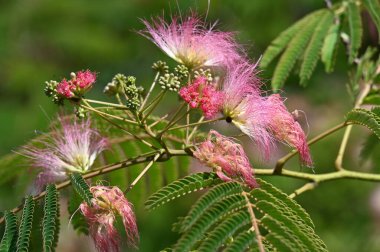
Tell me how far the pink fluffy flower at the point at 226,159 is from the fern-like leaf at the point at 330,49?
1.15 metres

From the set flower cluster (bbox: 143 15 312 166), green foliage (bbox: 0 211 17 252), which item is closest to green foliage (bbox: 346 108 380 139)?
flower cluster (bbox: 143 15 312 166)

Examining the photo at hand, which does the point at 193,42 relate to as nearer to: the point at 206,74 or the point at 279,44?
the point at 206,74

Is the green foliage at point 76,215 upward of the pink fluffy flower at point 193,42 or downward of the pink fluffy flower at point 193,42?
downward

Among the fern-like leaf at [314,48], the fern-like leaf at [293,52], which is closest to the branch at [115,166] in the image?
the fern-like leaf at [293,52]

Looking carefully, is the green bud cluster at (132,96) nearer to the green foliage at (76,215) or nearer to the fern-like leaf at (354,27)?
the green foliage at (76,215)

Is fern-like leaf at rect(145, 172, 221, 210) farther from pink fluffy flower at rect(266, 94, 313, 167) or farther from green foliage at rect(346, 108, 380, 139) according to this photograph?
green foliage at rect(346, 108, 380, 139)

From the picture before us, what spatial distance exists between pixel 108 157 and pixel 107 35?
552 cm

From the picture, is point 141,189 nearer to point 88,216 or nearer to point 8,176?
point 8,176

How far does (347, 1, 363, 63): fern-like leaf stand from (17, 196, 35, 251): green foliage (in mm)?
1553

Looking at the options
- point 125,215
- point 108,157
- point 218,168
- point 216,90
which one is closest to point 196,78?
point 216,90

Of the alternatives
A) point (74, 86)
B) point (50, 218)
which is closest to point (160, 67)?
point (74, 86)

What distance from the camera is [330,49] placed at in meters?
3.37

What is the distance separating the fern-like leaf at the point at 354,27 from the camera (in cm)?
325

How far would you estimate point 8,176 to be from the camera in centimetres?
318
